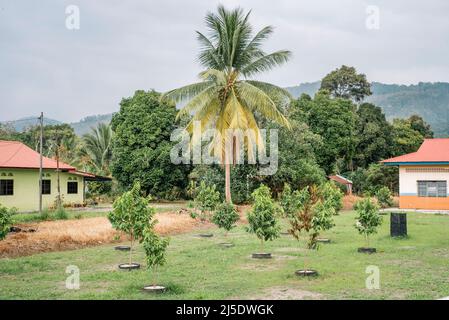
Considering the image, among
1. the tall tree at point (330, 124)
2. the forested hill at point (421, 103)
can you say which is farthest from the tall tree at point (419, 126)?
the forested hill at point (421, 103)

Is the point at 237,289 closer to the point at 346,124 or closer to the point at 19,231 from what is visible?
the point at 19,231

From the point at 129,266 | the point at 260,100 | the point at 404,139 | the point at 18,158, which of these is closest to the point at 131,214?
the point at 129,266

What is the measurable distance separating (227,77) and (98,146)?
2378 cm

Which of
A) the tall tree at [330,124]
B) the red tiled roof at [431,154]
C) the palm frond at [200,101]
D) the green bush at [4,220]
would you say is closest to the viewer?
the green bush at [4,220]

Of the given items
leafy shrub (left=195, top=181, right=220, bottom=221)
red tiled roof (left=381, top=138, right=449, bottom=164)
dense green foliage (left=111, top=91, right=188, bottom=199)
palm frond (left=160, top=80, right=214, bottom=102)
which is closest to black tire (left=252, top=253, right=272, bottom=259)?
Result: leafy shrub (left=195, top=181, right=220, bottom=221)

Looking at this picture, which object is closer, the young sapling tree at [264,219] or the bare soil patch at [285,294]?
the bare soil patch at [285,294]

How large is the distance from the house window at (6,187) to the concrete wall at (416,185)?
23.9m

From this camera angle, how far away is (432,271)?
36.9ft

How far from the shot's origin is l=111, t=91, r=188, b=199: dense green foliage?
37.8 meters

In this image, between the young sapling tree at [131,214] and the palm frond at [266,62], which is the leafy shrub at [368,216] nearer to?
the young sapling tree at [131,214]

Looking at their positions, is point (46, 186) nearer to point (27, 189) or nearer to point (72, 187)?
point (27, 189)

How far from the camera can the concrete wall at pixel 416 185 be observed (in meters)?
29.4

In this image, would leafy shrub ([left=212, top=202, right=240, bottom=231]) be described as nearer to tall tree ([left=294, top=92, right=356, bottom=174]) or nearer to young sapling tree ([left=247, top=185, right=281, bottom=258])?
young sapling tree ([left=247, top=185, right=281, bottom=258])
